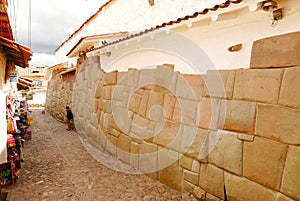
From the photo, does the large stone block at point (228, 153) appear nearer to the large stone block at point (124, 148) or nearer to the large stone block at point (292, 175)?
the large stone block at point (292, 175)

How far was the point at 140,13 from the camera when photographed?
746 centimetres

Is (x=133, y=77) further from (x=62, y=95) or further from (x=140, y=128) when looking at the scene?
(x=62, y=95)

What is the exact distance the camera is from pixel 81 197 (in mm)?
3727

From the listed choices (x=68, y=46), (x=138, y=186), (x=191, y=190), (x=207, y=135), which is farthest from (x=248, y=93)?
(x=68, y=46)

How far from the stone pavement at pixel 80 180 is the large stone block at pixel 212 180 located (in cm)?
42

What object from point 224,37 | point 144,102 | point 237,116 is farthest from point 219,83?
point 144,102

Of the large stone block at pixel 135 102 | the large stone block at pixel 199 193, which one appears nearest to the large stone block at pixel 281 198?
the large stone block at pixel 199 193

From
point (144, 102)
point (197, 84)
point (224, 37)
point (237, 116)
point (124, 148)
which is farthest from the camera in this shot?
point (124, 148)

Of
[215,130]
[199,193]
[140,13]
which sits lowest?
[199,193]

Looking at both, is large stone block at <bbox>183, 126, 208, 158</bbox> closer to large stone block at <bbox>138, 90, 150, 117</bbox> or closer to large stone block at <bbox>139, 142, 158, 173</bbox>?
large stone block at <bbox>139, 142, 158, 173</bbox>

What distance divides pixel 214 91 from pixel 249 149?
3.01ft

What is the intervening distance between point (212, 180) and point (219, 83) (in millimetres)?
1372

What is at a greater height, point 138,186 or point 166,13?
point 166,13

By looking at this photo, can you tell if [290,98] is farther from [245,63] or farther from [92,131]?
[92,131]
